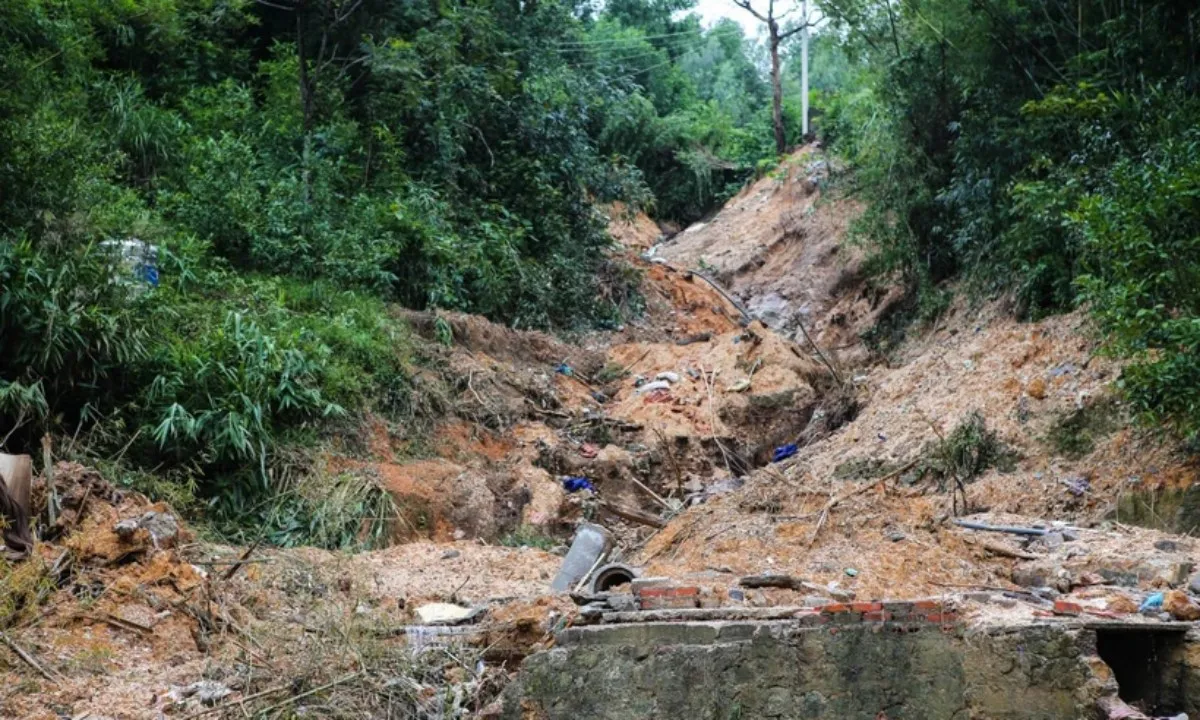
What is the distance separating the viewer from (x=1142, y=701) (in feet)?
14.4

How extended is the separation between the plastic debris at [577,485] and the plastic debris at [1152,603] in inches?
237

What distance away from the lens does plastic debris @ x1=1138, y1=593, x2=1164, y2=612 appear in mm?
4660

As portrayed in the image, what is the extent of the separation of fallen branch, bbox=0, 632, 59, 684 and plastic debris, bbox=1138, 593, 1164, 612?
15.5 ft

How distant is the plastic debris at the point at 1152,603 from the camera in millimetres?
4660

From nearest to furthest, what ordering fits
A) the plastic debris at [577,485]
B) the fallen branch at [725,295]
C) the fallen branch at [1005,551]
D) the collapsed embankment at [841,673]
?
the collapsed embankment at [841,673] < the fallen branch at [1005,551] < the plastic debris at [577,485] < the fallen branch at [725,295]

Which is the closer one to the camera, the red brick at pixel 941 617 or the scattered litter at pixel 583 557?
the red brick at pixel 941 617

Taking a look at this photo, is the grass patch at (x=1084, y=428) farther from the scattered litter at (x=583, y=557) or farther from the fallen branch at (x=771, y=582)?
the fallen branch at (x=771, y=582)

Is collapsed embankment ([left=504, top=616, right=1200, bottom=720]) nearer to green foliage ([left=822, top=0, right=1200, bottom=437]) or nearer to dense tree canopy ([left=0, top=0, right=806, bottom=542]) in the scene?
green foliage ([left=822, top=0, right=1200, bottom=437])

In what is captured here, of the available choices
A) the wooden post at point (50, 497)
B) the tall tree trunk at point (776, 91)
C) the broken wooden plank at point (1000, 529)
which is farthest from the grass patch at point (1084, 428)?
the tall tree trunk at point (776, 91)

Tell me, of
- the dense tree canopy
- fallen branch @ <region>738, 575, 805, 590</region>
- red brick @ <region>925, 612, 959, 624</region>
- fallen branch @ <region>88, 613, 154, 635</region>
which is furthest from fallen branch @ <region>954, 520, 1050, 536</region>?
the dense tree canopy

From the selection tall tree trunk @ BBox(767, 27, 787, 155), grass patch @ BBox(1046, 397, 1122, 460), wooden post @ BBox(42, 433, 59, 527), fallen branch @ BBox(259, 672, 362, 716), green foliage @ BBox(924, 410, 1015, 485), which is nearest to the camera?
fallen branch @ BBox(259, 672, 362, 716)

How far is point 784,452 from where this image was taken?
38.6ft

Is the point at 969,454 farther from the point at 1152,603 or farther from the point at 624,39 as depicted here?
the point at 624,39

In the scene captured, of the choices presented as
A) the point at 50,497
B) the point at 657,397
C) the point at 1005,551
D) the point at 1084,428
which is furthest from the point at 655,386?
the point at 50,497
